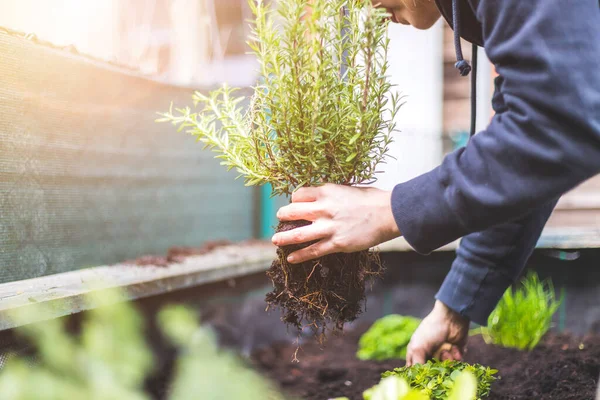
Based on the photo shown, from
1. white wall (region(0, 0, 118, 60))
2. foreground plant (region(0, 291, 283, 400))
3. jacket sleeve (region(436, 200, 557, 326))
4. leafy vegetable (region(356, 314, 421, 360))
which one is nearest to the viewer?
foreground plant (region(0, 291, 283, 400))

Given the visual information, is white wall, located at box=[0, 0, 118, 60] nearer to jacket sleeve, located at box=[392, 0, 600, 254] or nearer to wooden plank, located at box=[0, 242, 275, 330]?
wooden plank, located at box=[0, 242, 275, 330]

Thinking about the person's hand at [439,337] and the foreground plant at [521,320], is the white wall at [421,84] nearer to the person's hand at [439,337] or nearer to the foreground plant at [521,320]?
the foreground plant at [521,320]

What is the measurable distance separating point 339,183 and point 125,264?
150 centimetres

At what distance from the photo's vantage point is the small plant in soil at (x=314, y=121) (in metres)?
1.07

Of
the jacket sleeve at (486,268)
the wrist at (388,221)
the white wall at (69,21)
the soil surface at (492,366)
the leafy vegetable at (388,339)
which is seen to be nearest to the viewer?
the wrist at (388,221)

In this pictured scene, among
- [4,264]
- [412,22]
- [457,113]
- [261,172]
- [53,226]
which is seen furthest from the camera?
[457,113]

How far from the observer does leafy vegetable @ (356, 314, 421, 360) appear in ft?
7.98

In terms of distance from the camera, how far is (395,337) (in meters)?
2.45

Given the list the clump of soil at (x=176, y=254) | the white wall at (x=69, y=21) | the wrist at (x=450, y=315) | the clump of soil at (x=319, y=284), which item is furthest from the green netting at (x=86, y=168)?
the wrist at (x=450, y=315)

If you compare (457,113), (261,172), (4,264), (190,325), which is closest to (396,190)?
(261,172)

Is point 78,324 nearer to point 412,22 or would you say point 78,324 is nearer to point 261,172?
Answer: point 261,172

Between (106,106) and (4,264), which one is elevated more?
(106,106)

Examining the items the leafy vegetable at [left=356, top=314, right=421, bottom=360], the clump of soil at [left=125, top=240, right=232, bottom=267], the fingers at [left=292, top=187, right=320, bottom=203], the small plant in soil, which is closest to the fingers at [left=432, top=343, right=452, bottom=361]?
the small plant in soil

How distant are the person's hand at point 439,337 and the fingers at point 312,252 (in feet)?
2.03
